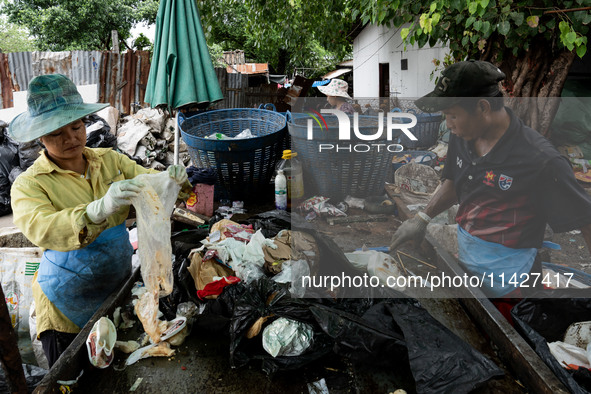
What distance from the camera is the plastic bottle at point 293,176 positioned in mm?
3672

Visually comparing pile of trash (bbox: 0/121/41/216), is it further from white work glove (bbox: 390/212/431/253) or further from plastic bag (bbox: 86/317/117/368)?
white work glove (bbox: 390/212/431/253)

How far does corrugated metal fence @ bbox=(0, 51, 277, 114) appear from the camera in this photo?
358 inches

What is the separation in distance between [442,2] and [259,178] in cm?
269

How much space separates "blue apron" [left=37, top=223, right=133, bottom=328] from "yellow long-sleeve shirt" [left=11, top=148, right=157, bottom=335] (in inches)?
2.8

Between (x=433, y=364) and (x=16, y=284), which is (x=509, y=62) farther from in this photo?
(x=16, y=284)

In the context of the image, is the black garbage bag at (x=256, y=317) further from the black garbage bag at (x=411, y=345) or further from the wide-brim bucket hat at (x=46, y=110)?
the wide-brim bucket hat at (x=46, y=110)

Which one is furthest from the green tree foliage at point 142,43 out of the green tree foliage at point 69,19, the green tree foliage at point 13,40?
the green tree foliage at point 13,40

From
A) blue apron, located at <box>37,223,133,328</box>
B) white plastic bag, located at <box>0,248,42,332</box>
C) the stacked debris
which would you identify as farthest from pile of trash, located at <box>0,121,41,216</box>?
blue apron, located at <box>37,223,133,328</box>

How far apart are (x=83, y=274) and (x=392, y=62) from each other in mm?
11259

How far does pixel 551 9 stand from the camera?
2.94 metres

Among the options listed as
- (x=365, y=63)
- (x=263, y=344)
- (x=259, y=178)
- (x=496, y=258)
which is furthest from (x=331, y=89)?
(x=365, y=63)

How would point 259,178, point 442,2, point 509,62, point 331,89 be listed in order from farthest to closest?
point 331,89
point 259,178
point 509,62
point 442,2

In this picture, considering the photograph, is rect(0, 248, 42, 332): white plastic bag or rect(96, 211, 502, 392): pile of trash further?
rect(0, 248, 42, 332): white plastic bag

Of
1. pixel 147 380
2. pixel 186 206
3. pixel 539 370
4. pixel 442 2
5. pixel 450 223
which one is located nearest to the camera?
pixel 539 370
